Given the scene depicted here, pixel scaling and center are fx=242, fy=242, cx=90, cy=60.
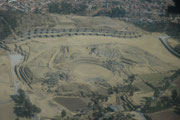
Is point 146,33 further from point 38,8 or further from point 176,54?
point 38,8

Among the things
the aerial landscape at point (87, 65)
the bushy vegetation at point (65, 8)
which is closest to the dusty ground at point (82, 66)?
the aerial landscape at point (87, 65)

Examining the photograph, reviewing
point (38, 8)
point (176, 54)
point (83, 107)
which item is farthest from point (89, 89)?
point (38, 8)

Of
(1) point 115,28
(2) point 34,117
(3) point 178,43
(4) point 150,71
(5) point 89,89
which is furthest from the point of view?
(1) point 115,28

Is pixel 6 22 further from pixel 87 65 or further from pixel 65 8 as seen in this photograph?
pixel 87 65

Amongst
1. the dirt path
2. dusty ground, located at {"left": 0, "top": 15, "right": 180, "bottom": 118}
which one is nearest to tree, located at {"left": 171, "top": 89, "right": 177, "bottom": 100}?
dusty ground, located at {"left": 0, "top": 15, "right": 180, "bottom": 118}

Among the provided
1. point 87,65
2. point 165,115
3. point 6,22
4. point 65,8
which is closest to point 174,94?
point 165,115

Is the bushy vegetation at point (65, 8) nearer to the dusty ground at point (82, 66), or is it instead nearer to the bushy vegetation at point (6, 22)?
the dusty ground at point (82, 66)

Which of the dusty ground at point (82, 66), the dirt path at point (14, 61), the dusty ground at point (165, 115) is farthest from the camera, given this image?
the dirt path at point (14, 61)

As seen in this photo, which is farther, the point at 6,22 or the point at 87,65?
the point at 6,22

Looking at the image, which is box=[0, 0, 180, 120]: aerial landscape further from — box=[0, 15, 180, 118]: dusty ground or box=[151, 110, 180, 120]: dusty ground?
box=[151, 110, 180, 120]: dusty ground
